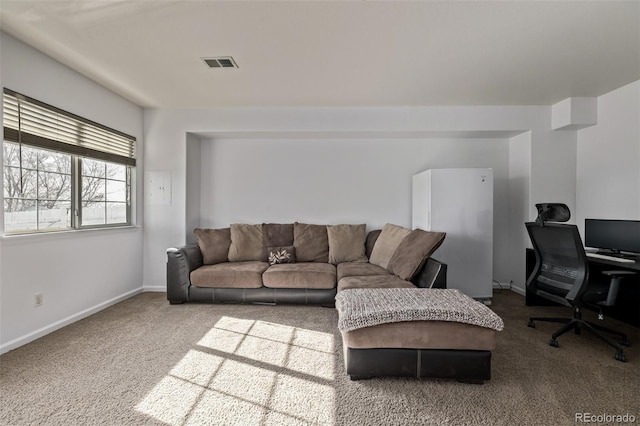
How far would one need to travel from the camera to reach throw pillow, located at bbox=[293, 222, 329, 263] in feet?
12.9

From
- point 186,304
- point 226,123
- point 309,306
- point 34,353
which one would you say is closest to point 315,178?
point 226,123

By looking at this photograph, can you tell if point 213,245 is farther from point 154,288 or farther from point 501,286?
point 501,286

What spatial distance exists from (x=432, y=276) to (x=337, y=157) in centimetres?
225

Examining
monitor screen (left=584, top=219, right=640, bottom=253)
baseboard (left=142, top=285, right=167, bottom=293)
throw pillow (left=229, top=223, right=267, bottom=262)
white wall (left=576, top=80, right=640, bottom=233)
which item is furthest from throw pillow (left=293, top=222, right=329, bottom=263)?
white wall (left=576, top=80, right=640, bottom=233)

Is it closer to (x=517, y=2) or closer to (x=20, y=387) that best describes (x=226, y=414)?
(x=20, y=387)

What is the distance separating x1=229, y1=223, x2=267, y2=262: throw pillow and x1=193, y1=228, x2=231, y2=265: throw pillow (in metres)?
0.08

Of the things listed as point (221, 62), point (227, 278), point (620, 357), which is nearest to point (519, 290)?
point (620, 357)

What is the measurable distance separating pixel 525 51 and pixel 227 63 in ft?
8.47

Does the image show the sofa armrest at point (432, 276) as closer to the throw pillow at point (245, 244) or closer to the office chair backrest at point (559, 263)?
the office chair backrest at point (559, 263)

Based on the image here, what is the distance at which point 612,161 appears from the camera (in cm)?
342

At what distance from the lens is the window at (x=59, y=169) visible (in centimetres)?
240

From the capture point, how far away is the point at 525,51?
2514mm

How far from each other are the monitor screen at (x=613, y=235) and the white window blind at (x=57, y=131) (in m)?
5.47

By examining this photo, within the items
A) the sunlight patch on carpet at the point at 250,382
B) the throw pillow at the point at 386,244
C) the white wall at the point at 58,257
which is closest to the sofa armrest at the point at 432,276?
the throw pillow at the point at 386,244
